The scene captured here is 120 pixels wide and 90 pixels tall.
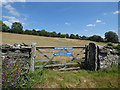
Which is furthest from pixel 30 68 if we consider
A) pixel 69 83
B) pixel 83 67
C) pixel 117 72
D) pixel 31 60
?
pixel 117 72

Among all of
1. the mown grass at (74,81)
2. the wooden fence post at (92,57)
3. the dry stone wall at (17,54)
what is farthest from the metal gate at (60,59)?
the mown grass at (74,81)

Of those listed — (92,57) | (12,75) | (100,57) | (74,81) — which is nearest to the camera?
(12,75)

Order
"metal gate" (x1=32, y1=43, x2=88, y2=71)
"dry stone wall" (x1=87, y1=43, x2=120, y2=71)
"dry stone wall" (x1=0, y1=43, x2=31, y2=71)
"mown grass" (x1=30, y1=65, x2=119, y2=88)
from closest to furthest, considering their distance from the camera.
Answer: "mown grass" (x1=30, y1=65, x2=119, y2=88), "dry stone wall" (x1=0, y1=43, x2=31, y2=71), "metal gate" (x1=32, y1=43, x2=88, y2=71), "dry stone wall" (x1=87, y1=43, x2=120, y2=71)

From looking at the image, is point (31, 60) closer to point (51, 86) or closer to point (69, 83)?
point (51, 86)

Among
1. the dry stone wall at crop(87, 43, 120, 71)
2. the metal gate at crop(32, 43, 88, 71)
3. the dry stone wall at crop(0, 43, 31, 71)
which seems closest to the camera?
the dry stone wall at crop(0, 43, 31, 71)

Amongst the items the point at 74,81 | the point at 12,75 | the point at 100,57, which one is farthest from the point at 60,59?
the point at 12,75

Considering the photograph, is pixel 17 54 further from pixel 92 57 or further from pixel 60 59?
pixel 92 57

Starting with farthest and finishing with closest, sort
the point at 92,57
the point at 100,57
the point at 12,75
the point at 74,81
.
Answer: the point at 92,57 < the point at 100,57 < the point at 74,81 < the point at 12,75

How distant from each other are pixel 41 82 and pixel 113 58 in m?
5.20

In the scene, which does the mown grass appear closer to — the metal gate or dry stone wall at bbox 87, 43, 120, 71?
the metal gate

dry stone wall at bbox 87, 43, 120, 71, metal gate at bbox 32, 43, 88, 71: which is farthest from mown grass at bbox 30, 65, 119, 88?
dry stone wall at bbox 87, 43, 120, 71

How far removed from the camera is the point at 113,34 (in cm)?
6034

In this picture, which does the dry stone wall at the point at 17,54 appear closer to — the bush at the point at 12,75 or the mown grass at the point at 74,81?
the bush at the point at 12,75

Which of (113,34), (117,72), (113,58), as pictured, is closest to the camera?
(117,72)
